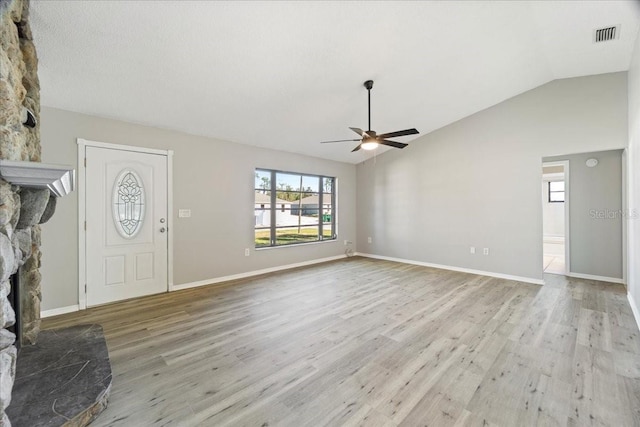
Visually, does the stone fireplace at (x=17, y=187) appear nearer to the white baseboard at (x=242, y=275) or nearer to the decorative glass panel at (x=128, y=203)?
the decorative glass panel at (x=128, y=203)

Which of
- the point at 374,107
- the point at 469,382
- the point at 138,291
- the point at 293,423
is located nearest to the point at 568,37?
the point at 374,107

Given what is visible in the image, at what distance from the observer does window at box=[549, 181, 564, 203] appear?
314 inches

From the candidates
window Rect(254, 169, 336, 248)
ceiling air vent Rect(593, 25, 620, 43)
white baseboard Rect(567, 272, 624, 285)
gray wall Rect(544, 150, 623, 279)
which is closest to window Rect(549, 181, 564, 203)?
gray wall Rect(544, 150, 623, 279)

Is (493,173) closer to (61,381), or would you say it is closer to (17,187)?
(17,187)

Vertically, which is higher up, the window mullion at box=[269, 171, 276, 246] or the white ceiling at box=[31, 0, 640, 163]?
the white ceiling at box=[31, 0, 640, 163]

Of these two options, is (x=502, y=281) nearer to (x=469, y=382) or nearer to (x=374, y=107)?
(x=469, y=382)

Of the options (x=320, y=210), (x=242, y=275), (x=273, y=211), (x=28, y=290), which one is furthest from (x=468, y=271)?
(x=28, y=290)

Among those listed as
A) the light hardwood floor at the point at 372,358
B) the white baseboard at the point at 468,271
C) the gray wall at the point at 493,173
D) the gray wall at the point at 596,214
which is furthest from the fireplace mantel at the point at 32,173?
the gray wall at the point at 596,214

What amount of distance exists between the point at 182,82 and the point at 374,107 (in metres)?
2.80

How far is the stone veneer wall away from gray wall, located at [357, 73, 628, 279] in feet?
19.0

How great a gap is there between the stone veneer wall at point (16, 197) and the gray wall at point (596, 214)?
22.3ft

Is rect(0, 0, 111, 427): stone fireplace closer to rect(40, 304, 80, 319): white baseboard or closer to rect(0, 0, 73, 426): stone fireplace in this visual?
rect(0, 0, 73, 426): stone fireplace

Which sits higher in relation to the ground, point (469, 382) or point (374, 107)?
point (374, 107)

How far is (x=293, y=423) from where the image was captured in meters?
1.60
